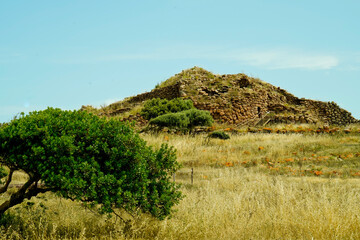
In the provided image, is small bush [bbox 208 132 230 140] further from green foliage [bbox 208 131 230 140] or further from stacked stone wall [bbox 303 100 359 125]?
stacked stone wall [bbox 303 100 359 125]

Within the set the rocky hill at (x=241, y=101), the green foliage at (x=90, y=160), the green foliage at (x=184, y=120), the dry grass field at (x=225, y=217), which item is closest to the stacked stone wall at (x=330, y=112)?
the rocky hill at (x=241, y=101)

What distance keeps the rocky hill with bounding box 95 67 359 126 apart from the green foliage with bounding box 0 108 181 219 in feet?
68.5

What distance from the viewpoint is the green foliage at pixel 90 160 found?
489 centimetres

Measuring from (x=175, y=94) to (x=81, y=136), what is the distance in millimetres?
24372

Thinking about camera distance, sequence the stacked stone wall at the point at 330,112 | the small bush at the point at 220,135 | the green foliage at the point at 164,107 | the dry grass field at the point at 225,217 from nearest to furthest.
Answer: the dry grass field at the point at 225,217
the small bush at the point at 220,135
the green foliage at the point at 164,107
the stacked stone wall at the point at 330,112

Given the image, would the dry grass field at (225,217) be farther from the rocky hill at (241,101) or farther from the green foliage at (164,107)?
the rocky hill at (241,101)

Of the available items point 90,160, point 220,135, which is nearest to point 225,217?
point 90,160

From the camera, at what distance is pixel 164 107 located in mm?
24406

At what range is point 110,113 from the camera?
31.9m

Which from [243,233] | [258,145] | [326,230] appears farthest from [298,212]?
[258,145]

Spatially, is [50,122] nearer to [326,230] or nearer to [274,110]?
[326,230]

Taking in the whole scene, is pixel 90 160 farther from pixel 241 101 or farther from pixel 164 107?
pixel 241 101

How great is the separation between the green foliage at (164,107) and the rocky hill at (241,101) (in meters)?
1.29

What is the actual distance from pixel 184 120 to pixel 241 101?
805 cm
